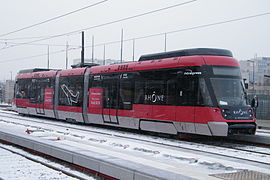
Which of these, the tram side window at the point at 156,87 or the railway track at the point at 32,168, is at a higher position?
the tram side window at the point at 156,87

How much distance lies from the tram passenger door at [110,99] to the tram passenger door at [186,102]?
419cm

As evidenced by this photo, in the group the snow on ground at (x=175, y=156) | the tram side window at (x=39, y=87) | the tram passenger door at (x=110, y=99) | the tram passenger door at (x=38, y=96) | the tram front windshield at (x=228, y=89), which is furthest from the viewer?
the tram passenger door at (x=38, y=96)

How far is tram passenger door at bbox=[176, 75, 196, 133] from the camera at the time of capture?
1345 cm

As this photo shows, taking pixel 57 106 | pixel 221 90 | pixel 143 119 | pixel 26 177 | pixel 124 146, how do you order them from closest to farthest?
pixel 26 177 < pixel 124 146 < pixel 221 90 < pixel 143 119 < pixel 57 106

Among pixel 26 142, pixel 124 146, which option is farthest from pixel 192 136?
pixel 26 142

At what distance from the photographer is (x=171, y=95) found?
1433 centimetres

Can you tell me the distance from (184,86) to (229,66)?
5.75ft

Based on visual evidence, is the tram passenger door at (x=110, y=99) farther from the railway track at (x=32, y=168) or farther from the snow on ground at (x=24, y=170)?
the snow on ground at (x=24, y=170)

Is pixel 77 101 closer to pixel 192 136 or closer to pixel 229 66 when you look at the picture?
pixel 192 136

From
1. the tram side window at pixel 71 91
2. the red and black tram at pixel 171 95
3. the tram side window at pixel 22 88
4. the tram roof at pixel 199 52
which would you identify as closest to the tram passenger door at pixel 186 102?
the red and black tram at pixel 171 95

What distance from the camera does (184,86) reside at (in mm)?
13844

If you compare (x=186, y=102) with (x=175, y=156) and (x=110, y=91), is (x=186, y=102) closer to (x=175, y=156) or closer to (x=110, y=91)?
(x=175, y=156)

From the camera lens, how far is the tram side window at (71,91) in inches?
816

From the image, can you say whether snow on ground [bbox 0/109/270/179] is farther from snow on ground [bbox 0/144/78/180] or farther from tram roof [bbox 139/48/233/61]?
tram roof [bbox 139/48/233/61]
